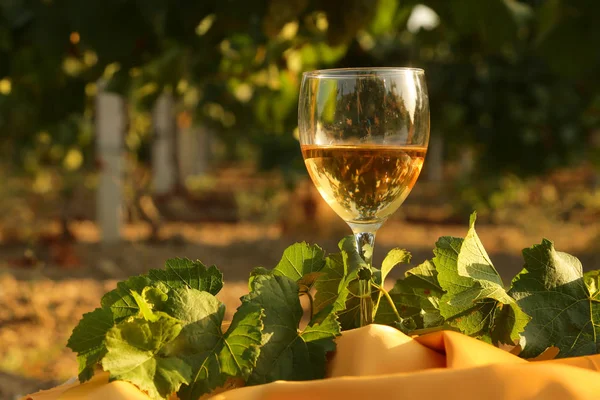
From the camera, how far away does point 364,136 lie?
1380 millimetres

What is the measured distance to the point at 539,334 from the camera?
1076 mm

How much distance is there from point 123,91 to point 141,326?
3005mm

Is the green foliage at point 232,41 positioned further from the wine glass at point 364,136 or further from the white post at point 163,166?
the white post at point 163,166

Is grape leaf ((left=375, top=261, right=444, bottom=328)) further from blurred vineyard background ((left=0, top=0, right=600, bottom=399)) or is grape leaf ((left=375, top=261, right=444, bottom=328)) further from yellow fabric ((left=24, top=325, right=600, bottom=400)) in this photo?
blurred vineyard background ((left=0, top=0, right=600, bottom=399))

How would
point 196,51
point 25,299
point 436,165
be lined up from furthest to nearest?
point 436,165
point 25,299
point 196,51

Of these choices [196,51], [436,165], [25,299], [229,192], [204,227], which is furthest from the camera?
[436,165]

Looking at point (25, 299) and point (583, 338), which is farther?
point (25, 299)

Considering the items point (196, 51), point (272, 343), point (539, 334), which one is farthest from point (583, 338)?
point (196, 51)

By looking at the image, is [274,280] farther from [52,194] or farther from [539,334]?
[52,194]

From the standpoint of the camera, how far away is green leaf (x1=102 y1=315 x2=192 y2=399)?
36.7 inches

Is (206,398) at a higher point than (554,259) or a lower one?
lower

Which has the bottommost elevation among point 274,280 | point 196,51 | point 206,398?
point 206,398

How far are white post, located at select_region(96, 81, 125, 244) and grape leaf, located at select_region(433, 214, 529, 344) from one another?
340 inches

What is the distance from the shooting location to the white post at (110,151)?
949cm
